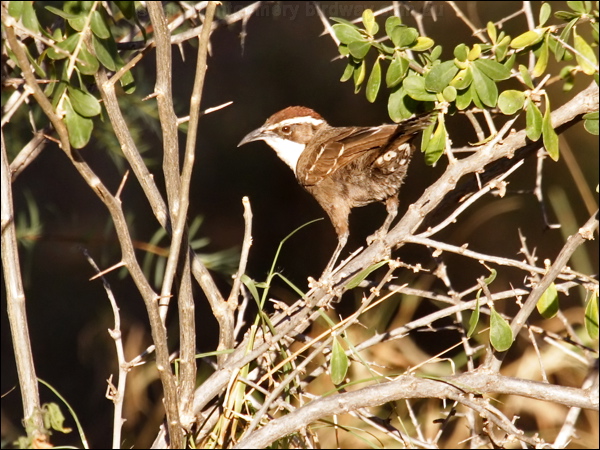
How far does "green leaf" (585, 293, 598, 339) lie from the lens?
2.55 m

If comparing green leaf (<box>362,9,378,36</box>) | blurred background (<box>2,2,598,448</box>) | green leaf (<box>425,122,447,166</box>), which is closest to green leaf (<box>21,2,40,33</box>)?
green leaf (<box>362,9,378,36</box>)

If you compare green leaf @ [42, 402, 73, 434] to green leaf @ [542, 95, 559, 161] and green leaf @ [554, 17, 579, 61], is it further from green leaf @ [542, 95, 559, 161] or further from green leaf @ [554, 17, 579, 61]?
green leaf @ [554, 17, 579, 61]

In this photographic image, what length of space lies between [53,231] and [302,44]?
10.8ft

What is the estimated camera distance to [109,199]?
88.8 inches

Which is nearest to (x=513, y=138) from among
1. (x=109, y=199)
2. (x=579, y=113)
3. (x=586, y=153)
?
(x=579, y=113)

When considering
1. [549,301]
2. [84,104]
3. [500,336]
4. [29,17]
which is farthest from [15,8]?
[549,301]

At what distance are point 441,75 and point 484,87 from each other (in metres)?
0.16

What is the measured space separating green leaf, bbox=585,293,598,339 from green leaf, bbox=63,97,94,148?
174 centimetres

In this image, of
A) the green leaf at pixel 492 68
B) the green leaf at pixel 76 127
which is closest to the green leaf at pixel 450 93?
the green leaf at pixel 492 68

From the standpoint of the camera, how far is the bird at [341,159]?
4.02 metres

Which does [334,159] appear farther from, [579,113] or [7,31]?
[7,31]

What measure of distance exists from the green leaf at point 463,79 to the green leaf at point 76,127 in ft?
4.09

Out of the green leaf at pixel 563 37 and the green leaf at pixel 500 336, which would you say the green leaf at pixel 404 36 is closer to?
the green leaf at pixel 563 37

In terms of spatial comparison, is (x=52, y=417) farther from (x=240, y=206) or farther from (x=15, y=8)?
(x=240, y=206)
